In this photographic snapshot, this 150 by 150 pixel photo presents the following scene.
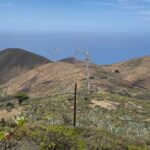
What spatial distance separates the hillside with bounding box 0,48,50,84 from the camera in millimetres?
132250

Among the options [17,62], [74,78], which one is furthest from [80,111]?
[17,62]

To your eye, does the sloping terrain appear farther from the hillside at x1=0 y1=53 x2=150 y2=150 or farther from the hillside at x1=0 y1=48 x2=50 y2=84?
the hillside at x1=0 y1=48 x2=50 y2=84

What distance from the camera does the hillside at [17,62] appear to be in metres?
132

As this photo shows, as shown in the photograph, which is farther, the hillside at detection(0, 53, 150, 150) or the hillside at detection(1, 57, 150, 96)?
the hillside at detection(1, 57, 150, 96)

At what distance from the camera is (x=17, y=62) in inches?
5408

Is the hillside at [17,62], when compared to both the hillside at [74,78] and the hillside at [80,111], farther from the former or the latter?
the hillside at [80,111]

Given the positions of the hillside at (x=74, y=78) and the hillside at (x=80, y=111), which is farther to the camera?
the hillside at (x=74, y=78)

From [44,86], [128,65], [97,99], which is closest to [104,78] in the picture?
[44,86]

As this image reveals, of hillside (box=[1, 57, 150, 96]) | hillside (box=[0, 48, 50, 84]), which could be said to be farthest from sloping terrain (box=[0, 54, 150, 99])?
hillside (box=[0, 48, 50, 84])

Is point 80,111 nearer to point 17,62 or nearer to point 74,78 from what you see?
point 74,78

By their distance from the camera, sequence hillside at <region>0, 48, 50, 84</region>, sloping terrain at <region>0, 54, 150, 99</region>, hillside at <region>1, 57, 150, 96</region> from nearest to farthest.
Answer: sloping terrain at <region>0, 54, 150, 99</region>, hillside at <region>1, 57, 150, 96</region>, hillside at <region>0, 48, 50, 84</region>

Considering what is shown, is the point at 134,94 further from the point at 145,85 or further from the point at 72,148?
the point at 72,148

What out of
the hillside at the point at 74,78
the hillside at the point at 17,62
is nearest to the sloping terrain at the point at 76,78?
the hillside at the point at 74,78

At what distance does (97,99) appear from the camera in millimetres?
45531
